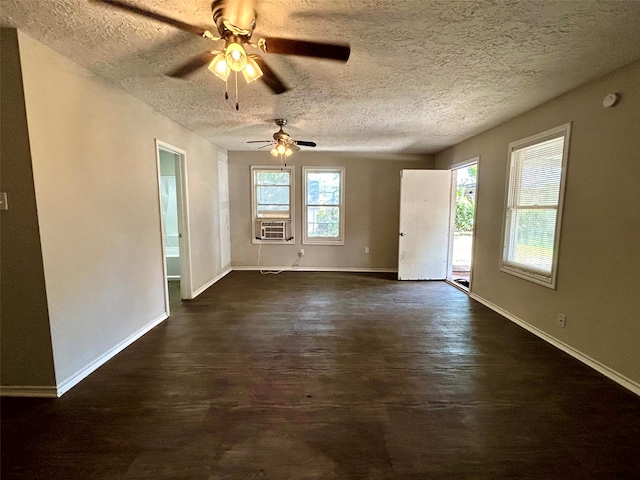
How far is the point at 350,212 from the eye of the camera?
18.4 feet

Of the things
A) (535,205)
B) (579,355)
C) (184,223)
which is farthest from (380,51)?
(184,223)

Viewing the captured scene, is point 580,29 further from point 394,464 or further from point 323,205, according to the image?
point 323,205

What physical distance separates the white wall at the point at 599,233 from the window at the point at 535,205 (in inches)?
3.6

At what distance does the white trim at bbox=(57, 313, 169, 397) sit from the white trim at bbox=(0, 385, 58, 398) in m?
0.04

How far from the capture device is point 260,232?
5602 mm

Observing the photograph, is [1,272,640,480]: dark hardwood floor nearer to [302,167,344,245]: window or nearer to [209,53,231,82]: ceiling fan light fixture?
[209,53,231,82]: ceiling fan light fixture

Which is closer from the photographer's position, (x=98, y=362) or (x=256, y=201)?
(x=98, y=362)

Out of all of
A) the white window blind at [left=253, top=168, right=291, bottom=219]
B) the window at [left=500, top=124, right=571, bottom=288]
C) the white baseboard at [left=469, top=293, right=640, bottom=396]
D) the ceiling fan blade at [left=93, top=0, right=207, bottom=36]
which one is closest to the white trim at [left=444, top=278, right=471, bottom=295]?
the white baseboard at [left=469, top=293, right=640, bottom=396]

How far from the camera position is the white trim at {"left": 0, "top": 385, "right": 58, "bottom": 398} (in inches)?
74.6

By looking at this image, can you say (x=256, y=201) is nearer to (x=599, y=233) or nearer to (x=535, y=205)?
(x=535, y=205)

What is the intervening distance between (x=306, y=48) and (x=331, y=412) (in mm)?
2154

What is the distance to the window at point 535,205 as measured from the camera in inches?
105

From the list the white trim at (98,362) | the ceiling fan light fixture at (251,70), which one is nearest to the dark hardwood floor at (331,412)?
the white trim at (98,362)

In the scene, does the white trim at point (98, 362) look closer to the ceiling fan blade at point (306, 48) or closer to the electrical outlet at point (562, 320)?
the ceiling fan blade at point (306, 48)
